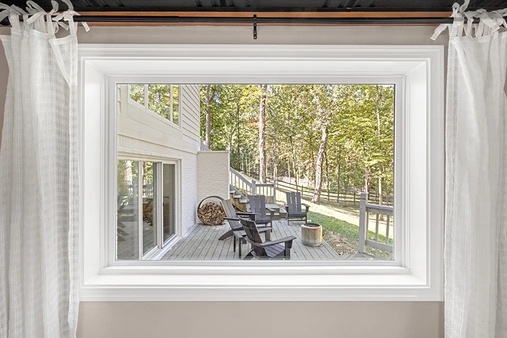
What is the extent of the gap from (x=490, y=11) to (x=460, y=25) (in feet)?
0.64

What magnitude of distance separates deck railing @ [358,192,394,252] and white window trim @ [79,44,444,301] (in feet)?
0.20

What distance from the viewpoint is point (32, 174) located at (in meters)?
1.26

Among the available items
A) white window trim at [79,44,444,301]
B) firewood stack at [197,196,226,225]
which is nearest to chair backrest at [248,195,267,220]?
firewood stack at [197,196,226,225]

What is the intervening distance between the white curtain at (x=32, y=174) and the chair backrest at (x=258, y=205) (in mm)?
1009

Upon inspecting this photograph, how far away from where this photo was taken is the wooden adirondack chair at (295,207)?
6.09 feet

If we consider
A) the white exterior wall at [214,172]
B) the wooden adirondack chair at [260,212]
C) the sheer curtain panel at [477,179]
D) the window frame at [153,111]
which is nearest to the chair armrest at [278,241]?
the wooden adirondack chair at [260,212]

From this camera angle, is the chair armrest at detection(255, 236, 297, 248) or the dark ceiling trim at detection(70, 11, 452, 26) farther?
the chair armrest at detection(255, 236, 297, 248)

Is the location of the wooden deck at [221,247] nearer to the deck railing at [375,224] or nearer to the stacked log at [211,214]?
the stacked log at [211,214]

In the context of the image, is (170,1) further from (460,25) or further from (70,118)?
(460,25)

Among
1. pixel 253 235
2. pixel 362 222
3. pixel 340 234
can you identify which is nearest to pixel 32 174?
pixel 253 235

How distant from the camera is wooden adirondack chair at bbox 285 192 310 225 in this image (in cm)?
186

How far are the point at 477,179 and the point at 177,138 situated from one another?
5.75 ft

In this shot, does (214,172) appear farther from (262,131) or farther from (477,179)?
(477,179)

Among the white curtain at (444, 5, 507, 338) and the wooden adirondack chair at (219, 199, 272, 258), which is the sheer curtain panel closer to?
the white curtain at (444, 5, 507, 338)
